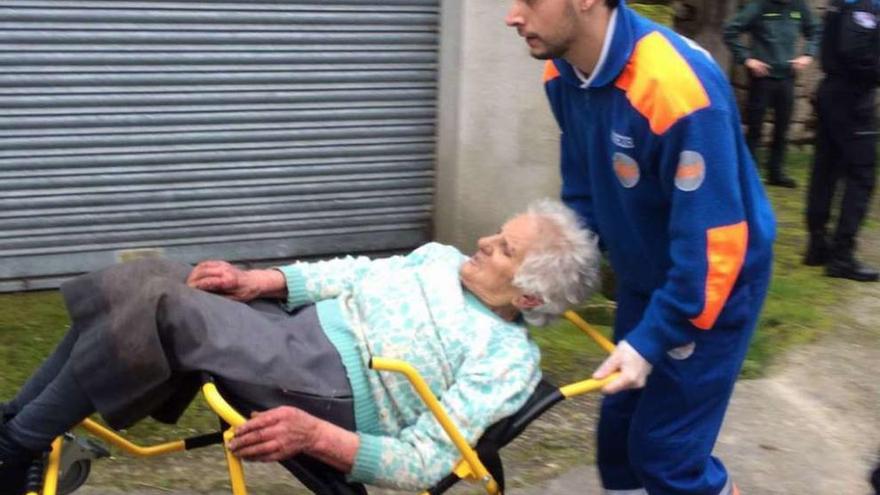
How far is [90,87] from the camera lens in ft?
18.1

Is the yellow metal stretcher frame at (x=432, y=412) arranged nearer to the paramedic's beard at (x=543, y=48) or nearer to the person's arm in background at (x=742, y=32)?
the paramedic's beard at (x=543, y=48)

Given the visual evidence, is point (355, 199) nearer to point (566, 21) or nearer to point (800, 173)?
Answer: point (566, 21)

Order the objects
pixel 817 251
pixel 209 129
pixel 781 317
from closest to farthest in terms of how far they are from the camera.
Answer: pixel 209 129 < pixel 781 317 < pixel 817 251

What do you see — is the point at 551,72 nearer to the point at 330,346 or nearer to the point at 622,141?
the point at 622,141

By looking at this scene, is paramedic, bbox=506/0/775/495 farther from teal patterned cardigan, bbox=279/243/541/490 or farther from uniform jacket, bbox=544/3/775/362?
teal patterned cardigan, bbox=279/243/541/490

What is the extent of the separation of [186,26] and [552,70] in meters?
2.96

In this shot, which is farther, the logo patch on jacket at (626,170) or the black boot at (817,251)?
the black boot at (817,251)

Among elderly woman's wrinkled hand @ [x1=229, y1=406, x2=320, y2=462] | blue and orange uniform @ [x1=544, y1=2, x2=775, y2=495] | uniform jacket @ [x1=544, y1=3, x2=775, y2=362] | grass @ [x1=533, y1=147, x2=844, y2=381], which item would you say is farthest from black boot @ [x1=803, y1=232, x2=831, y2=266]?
elderly woman's wrinkled hand @ [x1=229, y1=406, x2=320, y2=462]

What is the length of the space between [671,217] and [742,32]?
5951mm

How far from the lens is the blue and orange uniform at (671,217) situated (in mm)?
2738

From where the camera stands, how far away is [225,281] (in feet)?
9.93

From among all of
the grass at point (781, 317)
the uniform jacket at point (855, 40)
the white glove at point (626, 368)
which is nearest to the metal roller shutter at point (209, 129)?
the grass at point (781, 317)

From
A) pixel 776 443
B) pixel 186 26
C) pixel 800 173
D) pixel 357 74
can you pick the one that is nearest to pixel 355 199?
pixel 357 74

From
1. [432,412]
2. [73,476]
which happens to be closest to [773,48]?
[432,412]
